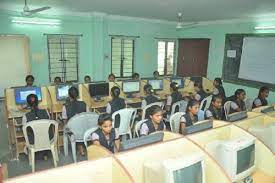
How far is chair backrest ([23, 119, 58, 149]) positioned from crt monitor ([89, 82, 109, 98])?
174cm

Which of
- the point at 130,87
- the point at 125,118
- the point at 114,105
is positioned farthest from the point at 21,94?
the point at 130,87

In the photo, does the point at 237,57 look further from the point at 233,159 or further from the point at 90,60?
the point at 233,159

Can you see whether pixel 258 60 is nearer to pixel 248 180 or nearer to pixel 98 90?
pixel 98 90

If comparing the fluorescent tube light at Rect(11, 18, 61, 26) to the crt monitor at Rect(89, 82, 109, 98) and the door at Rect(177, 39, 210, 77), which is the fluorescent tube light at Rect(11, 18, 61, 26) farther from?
the door at Rect(177, 39, 210, 77)

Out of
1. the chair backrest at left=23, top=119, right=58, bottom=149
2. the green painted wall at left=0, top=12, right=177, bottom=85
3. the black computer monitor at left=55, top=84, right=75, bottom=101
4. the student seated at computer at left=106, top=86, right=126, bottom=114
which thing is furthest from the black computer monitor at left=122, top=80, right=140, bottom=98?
the chair backrest at left=23, top=119, right=58, bottom=149

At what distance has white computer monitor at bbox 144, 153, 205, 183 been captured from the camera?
64.9 inches

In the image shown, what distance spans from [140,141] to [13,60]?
620cm

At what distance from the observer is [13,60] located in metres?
6.99

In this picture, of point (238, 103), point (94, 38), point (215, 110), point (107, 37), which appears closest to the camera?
point (215, 110)

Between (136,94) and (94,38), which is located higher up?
(94,38)

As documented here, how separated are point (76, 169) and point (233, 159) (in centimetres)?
121

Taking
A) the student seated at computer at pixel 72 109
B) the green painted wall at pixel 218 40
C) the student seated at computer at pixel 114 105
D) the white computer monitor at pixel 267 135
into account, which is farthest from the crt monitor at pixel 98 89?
the green painted wall at pixel 218 40

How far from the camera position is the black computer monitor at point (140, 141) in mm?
1865

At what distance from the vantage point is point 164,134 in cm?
225
